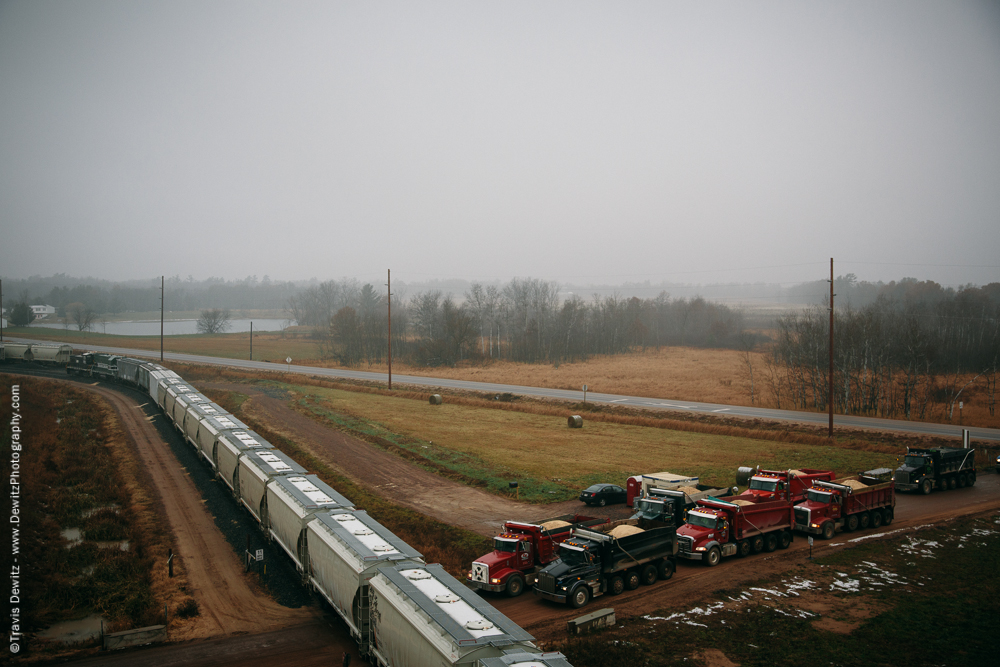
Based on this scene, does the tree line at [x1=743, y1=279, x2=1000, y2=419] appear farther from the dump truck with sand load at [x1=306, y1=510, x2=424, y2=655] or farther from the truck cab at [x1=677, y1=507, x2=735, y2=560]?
the dump truck with sand load at [x1=306, y1=510, x2=424, y2=655]

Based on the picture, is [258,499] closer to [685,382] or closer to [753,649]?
[753,649]

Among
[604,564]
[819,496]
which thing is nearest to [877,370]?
[819,496]

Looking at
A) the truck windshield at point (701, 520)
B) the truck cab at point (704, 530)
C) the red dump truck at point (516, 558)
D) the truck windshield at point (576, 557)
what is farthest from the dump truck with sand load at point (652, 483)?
the truck windshield at point (576, 557)

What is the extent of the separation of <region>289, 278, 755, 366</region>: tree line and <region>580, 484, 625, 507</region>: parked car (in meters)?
67.1

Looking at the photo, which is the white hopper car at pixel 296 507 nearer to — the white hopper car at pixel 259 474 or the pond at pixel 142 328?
the white hopper car at pixel 259 474

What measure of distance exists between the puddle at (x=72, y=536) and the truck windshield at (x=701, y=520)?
23.9 m

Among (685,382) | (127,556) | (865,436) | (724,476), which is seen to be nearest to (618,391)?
(685,382)

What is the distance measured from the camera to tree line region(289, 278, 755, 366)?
9950cm

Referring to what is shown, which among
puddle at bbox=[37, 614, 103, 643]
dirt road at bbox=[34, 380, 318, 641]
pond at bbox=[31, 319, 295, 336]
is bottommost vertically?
dirt road at bbox=[34, 380, 318, 641]

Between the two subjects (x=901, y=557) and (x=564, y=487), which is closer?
(x=901, y=557)

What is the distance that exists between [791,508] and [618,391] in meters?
43.9

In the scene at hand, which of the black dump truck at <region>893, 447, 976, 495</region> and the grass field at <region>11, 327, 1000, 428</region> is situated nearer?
the black dump truck at <region>893, 447, 976, 495</region>

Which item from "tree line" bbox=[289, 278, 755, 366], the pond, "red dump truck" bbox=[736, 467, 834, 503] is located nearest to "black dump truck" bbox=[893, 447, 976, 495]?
"red dump truck" bbox=[736, 467, 834, 503]

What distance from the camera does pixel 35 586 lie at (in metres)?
17.5
